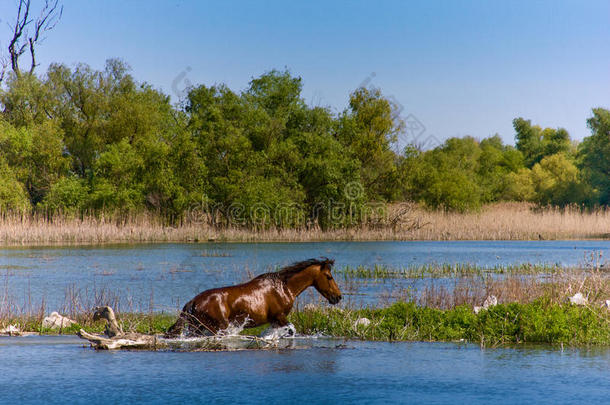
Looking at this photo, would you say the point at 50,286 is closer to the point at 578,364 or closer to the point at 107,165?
the point at 578,364

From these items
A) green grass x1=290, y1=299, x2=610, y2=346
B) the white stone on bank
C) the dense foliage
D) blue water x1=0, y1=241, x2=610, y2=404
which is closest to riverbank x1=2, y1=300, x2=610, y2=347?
green grass x1=290, y1=299, x2=610, y2=346

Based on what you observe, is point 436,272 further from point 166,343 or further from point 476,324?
point 166,343

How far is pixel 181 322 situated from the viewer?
12.4 meters

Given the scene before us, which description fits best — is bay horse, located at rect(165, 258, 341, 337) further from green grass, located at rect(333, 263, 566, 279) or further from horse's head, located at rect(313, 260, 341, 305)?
green grass, located at rect(333, 263, 566, 279)

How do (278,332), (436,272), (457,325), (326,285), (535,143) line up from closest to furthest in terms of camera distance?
(278,332), (326,285), (457,325), (436,272), (535,143)

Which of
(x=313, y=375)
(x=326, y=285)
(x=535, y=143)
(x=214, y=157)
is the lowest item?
(x=313, y=375)

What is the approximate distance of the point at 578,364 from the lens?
1153 centimetres

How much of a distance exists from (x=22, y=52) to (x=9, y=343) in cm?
5400

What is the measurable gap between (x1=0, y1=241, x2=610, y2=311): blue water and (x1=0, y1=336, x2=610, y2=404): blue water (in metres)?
4.07

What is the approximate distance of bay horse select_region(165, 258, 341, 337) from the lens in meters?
12.0

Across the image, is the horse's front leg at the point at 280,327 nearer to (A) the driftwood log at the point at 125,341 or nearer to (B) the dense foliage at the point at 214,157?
(A) the driftwood log at the point at 125,341

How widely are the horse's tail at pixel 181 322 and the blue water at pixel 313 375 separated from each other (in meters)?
0.45

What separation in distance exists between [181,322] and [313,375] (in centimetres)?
281

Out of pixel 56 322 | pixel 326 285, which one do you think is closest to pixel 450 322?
pixel 326 285
